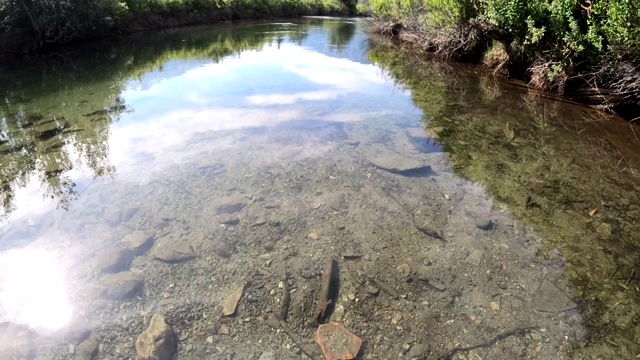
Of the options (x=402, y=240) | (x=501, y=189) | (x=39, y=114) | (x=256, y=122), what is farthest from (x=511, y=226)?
(x=39, y=114)

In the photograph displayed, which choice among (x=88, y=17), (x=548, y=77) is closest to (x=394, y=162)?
(x=548, y=77)

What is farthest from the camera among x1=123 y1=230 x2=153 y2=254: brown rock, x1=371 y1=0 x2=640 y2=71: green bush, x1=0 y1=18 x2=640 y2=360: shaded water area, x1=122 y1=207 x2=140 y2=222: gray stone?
x1=371 y1=0 x2=640 y2=71: green bush

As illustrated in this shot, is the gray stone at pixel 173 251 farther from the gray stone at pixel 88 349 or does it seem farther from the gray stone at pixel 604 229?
the gray stone at pixel 604 229

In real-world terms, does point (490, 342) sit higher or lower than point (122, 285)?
lower

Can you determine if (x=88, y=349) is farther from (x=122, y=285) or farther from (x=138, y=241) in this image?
(x=138, y=241)

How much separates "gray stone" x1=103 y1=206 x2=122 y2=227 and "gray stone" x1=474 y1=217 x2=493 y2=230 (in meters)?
5.90

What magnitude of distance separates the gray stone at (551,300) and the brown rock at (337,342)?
7.82 feet

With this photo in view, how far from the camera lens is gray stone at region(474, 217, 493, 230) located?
6637mm

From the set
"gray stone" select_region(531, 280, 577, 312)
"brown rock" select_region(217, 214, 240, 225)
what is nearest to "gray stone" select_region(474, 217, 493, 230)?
"gray stone" select_region(531, 280, 577, 312)

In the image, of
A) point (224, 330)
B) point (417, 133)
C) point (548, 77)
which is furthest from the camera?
point (548, 77)

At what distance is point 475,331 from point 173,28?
3548 centimetres

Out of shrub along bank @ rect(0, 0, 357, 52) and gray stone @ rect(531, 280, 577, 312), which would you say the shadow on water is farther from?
shrub along bank @ rect(0, 0, 357, 52)

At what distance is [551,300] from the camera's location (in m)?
5.14

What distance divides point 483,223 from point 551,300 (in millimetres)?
1804
